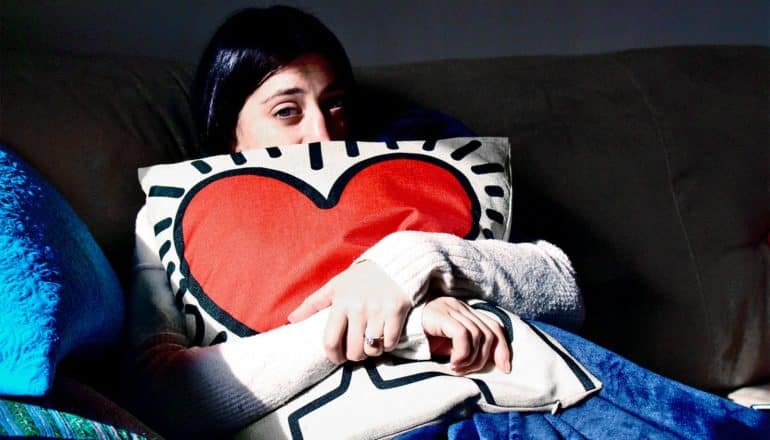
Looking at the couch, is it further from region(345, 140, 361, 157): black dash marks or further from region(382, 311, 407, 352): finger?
region(382, 311, 407, 352): finger

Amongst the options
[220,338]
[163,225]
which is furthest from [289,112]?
[220,338]

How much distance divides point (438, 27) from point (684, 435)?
1.25 m

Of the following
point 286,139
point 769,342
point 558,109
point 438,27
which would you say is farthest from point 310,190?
point 438,27

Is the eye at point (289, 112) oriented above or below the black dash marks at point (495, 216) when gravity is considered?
above

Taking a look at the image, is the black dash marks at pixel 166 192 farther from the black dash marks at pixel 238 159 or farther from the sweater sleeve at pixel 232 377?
the sweater sleeve at pixel 232 377

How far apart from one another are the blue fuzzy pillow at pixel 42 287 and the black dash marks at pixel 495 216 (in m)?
0.44

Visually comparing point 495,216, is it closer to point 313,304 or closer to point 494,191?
point 494,191

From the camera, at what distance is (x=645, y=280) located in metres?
1.33

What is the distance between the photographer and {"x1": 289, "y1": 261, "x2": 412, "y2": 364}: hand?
32.6 inches

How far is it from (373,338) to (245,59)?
1.58 ft

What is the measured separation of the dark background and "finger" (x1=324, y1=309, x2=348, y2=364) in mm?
904

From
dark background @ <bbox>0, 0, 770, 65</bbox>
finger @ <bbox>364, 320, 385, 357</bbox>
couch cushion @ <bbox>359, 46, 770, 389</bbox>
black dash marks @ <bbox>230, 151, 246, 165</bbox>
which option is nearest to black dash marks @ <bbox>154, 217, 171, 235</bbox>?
black dash marks @ <bbox>230, 151, 246, 165</bbox>

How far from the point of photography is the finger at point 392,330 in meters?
0.83

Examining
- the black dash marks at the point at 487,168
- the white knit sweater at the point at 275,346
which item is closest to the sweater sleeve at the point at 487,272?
the white knit sweater at the point at 275,346
